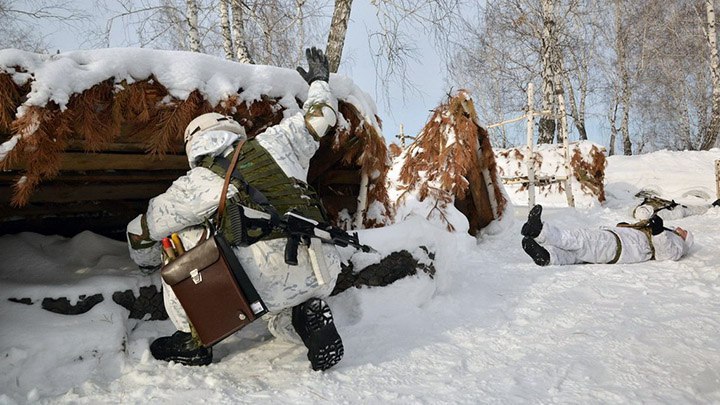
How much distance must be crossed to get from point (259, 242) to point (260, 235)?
1.4 inches

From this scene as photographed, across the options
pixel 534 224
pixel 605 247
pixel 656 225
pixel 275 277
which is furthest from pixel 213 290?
pixel 656 225

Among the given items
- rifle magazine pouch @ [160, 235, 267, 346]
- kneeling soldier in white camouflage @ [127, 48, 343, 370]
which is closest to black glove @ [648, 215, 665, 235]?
kneeling soldier in white camouflage @ [127, 48, 343, 370]

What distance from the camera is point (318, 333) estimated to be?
219 cm

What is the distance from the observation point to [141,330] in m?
2.67

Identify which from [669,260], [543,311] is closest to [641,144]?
[669,260]

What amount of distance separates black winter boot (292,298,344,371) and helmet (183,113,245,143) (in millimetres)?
1021

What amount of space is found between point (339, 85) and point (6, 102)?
194 centimetres

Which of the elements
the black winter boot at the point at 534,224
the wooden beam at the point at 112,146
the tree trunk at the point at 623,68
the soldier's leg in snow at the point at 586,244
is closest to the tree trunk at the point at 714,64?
the tree trunk at the point at 623,68

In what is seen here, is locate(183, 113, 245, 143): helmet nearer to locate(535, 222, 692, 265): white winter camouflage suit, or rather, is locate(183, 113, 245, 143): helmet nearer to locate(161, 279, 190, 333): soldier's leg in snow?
locate(161, 279, 190, 333): soldier's leg in snow

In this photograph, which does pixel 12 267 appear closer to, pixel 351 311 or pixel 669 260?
pixel 351 311

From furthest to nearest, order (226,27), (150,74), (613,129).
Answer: (613,129)
(226,27)
(150,74)

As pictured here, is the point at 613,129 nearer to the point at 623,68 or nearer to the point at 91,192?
the point at 623,68

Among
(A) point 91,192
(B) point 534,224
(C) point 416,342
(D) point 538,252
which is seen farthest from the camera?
(D) point 538,252

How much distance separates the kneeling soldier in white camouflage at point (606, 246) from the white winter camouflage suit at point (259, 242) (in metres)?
2.63
